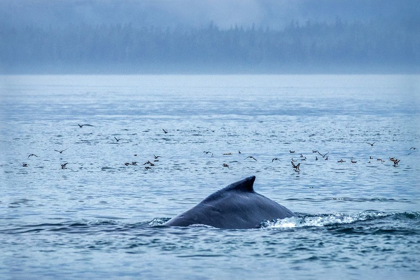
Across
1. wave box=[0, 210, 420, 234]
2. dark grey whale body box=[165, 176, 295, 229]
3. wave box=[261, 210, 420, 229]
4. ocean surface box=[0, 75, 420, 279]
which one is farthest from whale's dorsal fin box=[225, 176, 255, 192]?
wave box=[261, 210, 420, 229]

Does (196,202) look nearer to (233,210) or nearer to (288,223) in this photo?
(288,223)

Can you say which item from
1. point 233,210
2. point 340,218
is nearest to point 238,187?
point 233,210

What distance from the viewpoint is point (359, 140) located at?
143 ft

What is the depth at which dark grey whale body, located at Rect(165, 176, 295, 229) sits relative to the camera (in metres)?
15.1

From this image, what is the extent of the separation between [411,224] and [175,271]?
640 cm

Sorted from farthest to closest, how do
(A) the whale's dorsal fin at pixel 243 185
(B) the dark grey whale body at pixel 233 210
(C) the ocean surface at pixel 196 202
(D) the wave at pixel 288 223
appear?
(D) the wave at pixel 288 223 < (A) the whale's dorsal fin at pixel 243 185 < (B) the dark grey whale body at pixel 233 210 < (C) the ocean surface at pixel 196 202

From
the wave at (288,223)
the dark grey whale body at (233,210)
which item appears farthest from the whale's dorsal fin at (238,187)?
the wave at (288,223)

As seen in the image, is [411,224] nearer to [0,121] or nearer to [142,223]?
[142,223]

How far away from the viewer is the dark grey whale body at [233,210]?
15.1 m

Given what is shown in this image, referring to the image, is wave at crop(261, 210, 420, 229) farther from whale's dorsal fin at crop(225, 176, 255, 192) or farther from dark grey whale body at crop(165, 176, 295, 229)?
whale's dorsal fin at crop(225, 176, 255, 192)

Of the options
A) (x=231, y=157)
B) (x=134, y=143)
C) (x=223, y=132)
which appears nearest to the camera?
(x=231, y=157)

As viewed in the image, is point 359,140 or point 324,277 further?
point 359,140

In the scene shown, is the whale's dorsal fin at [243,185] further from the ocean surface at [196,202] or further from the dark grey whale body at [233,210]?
the ocean surface at [196,202]

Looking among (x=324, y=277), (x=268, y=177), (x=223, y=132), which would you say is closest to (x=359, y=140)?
(x=223, y=132)
